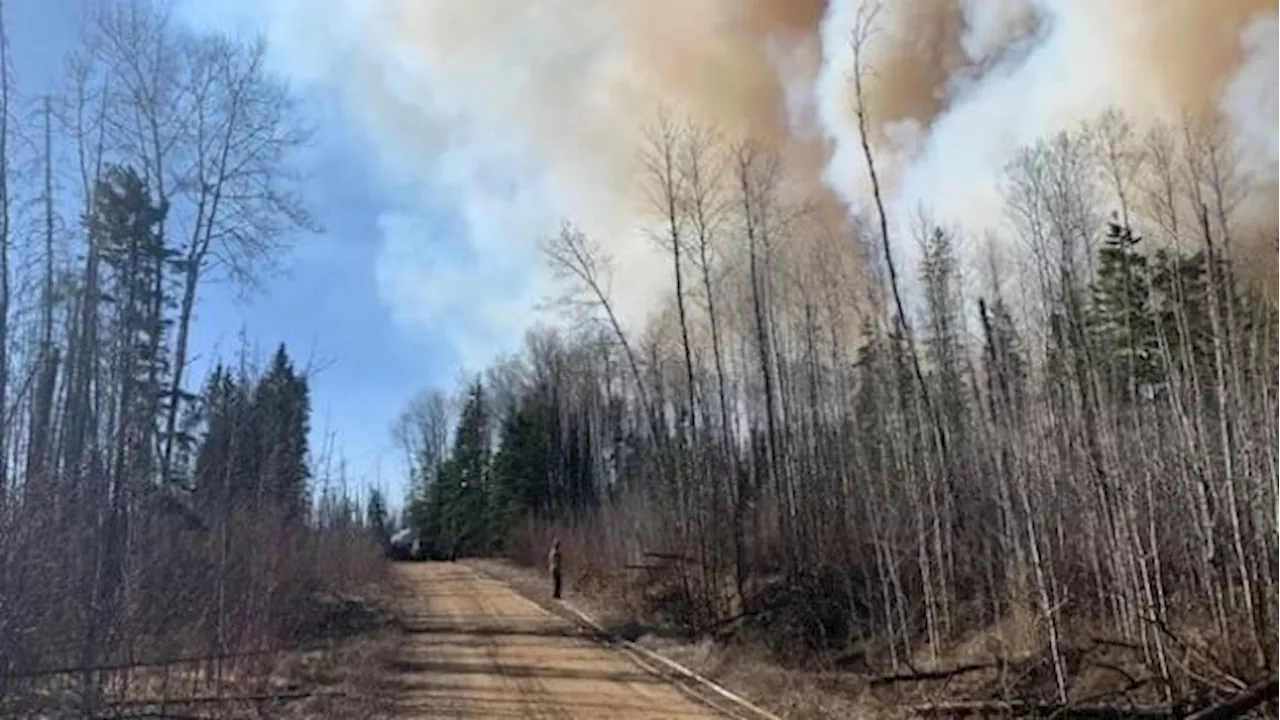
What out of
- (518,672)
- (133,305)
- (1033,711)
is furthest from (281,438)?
(1033,711)

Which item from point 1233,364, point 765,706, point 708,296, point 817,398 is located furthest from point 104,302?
point 817,398

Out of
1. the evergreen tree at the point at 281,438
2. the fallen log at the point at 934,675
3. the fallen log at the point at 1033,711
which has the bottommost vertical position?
the fallen log at the point at 1033,711

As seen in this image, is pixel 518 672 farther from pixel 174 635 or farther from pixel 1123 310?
pixel 1123 310

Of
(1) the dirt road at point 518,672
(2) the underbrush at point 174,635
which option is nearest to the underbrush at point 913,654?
(1) the dirt road at point 518,672

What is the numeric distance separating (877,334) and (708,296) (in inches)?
176

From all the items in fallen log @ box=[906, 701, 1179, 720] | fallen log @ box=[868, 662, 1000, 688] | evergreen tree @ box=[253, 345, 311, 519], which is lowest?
fallen log @ box=[906, 701, 1179, 720]

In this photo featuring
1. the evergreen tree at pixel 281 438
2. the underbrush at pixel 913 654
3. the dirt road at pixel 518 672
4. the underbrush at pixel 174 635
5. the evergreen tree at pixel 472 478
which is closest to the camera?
the underbrush at pixel 174 635

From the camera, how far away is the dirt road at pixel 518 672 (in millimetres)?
13484

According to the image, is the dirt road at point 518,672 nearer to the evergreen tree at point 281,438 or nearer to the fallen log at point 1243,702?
the evergreen tree at point 281,438

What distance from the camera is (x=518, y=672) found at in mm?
16797

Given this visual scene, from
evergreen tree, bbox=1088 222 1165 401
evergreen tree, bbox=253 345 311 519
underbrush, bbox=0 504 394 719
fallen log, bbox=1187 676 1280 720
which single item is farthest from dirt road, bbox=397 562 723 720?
evergreen tree, bbox=1088 222 1165 401

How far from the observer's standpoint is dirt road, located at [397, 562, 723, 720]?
1348cm

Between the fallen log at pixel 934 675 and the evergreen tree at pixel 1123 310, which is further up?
the evergreen tree at pixel 1123 310

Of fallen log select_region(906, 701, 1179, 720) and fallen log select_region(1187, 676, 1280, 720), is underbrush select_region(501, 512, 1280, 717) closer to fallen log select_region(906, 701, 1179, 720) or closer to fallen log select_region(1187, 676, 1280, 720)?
fallen log select_region(906, 701, 1179, 720)
